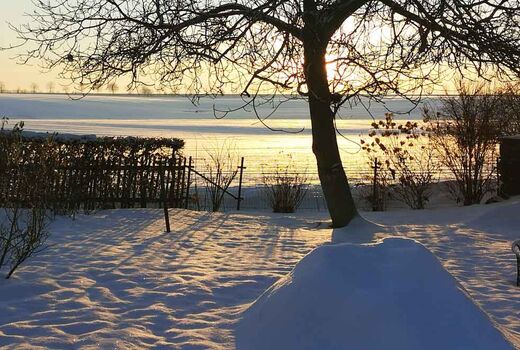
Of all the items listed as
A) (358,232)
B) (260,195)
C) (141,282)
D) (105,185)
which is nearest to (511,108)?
(260,195)

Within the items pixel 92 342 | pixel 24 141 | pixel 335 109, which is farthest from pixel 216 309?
pixel 24 141

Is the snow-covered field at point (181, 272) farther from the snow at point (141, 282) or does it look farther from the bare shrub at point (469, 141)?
the bare shrub at point (469, 141)

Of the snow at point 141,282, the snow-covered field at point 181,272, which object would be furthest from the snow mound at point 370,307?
the snow at point 141,282

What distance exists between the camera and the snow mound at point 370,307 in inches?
148

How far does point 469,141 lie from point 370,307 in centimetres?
1278

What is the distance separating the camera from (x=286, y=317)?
14.0ft

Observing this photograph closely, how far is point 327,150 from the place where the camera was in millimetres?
10938

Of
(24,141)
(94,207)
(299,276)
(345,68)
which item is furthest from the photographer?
(94,207)

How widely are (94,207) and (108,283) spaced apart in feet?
21.0

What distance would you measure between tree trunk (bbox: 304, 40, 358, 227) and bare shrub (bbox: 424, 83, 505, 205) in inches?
236

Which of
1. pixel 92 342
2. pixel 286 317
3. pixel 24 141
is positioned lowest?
pixel 92 342

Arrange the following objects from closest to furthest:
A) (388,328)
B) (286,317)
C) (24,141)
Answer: (388,328)
(286,317)
(24,141)

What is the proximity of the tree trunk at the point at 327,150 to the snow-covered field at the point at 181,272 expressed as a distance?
511mm

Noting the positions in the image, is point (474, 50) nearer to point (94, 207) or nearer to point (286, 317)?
point (286, 317)
